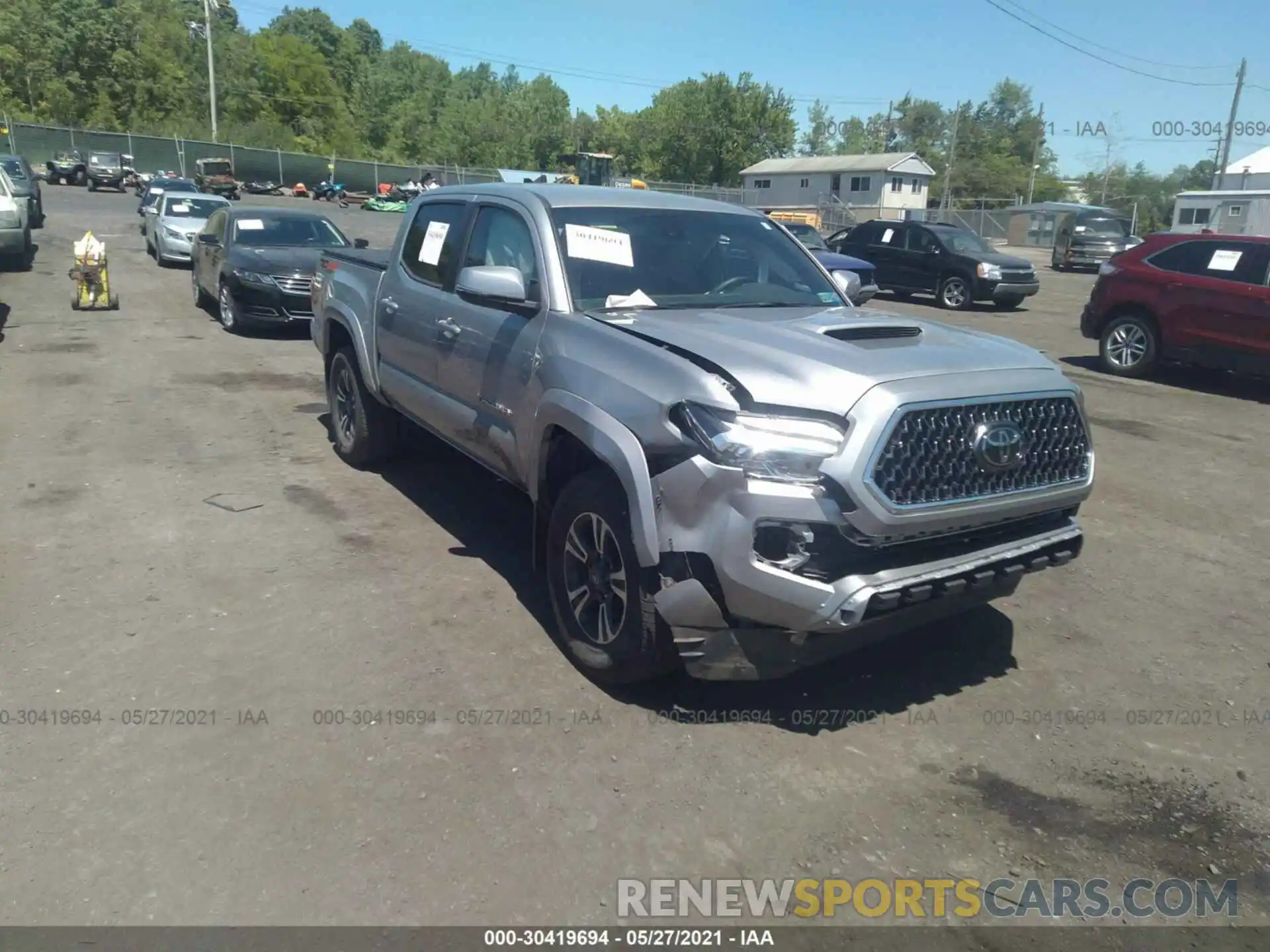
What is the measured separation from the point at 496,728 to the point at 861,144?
426 ft

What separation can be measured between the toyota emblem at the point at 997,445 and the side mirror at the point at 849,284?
191 cm

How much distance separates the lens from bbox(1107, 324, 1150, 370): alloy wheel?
39.6ft

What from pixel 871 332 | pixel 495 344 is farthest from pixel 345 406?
pixel 871 332

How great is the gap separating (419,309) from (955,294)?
15832 millimetres

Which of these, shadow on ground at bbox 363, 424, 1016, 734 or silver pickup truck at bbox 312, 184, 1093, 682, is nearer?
silver pickup truck at bbox 312, 184, 1093, 682

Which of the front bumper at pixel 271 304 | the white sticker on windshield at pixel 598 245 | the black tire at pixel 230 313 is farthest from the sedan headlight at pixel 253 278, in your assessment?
the white sticker on windshield at pixel 598 245

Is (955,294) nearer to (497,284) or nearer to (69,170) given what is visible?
(497,284)

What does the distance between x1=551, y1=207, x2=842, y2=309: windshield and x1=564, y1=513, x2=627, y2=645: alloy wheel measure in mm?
1075

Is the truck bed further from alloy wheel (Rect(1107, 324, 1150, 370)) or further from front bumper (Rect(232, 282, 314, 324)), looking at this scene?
alloy wheel (Rect(1107, 324, 1150, 370))

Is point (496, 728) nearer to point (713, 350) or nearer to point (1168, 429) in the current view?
point (713, 350)

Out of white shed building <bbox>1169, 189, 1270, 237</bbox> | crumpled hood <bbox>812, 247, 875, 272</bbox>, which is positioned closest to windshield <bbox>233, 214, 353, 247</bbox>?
crumpled hood <bbox>812, 247, 875, 272</bbox>

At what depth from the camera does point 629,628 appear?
3.82 metres

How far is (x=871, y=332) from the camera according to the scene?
4059 mm

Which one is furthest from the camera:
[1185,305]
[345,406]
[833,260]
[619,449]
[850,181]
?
[850,181]
